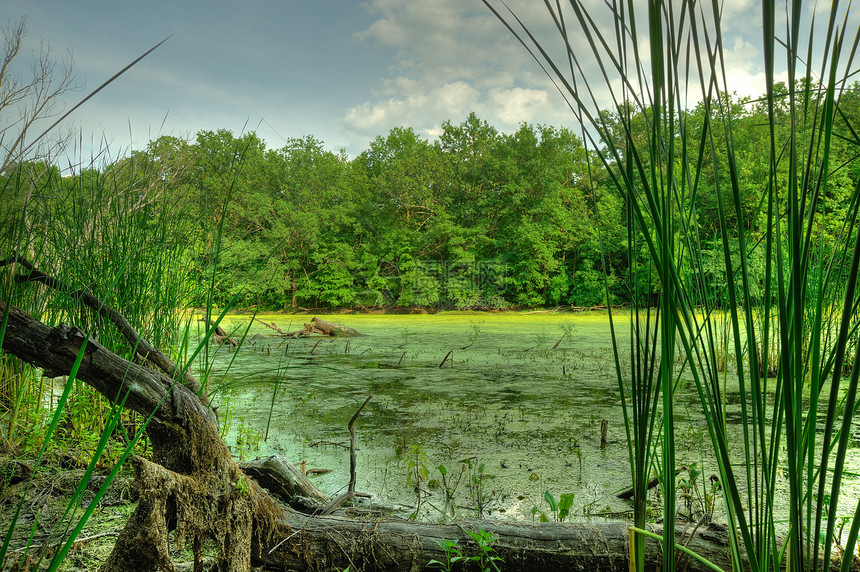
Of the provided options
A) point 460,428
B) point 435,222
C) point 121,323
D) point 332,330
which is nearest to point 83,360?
point 121,323

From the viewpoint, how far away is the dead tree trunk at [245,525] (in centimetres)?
132

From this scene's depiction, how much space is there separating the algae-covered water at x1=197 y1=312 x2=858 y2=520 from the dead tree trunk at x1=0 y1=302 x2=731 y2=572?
19 cm

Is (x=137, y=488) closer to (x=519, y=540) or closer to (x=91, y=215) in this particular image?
(x=519, y=540)

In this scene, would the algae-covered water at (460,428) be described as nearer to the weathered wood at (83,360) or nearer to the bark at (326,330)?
the weathered wood at (83,360)

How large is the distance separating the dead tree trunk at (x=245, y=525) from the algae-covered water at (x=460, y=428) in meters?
0.19

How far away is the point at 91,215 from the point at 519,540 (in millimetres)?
1915

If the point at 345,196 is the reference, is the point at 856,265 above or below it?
below

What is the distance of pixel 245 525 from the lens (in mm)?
1373

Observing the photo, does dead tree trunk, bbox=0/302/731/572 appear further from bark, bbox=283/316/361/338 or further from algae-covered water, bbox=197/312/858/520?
bark, bbox=283/316/361/338

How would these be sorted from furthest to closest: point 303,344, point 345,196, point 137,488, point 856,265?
1. point 345,196
2. point 303,344
3. point 137,488
4. point 856,265

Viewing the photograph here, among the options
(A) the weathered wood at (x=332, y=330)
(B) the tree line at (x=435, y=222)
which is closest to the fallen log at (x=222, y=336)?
(A) the weathered wood at (x=332, y=330)

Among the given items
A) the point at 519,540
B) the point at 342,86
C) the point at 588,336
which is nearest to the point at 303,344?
the point at 588,336

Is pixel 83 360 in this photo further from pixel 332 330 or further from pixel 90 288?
pixel 332 330

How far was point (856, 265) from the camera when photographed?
1.29ft
